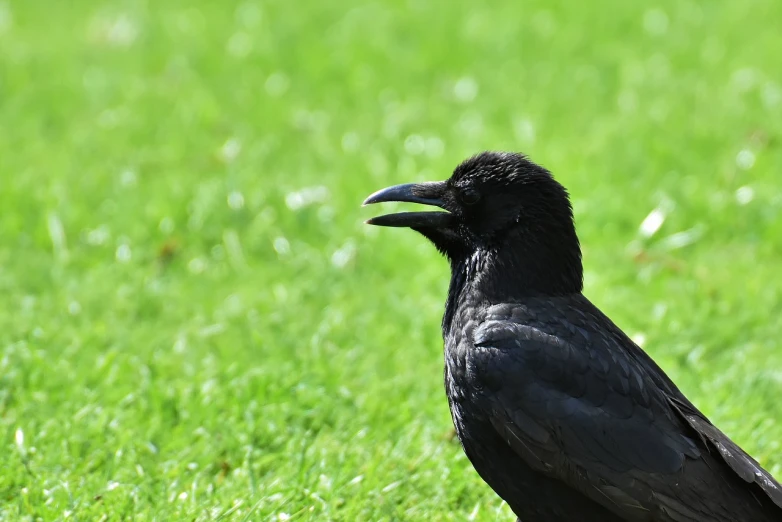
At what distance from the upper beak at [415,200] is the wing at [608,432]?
2.22 feet

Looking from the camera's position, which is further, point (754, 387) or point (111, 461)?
point (754, 387)

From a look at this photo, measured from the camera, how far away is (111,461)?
4.55 meters

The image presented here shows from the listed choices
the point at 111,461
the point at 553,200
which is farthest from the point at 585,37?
the point at 111,461

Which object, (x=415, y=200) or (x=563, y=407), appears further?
(x=415, y=200)

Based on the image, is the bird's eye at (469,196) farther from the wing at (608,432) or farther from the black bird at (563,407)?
the wing at (608,432)

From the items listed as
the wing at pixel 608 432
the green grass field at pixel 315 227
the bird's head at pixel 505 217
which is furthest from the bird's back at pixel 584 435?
the green grass field at pixel 315 227

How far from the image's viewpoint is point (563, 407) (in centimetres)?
394

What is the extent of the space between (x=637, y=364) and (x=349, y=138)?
4.36 meters

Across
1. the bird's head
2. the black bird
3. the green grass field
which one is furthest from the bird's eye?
the green grass field

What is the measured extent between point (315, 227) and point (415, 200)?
94.9 inches

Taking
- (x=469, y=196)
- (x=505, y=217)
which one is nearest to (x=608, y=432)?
(x=505, y=217)

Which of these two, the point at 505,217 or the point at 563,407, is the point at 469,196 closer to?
the point at 505,217

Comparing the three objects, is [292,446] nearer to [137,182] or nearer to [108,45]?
[137,182]

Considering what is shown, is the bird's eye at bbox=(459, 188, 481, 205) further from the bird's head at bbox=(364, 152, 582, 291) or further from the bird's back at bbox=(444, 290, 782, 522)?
the bird's back at bbox=(444, 290, 782, 522)
